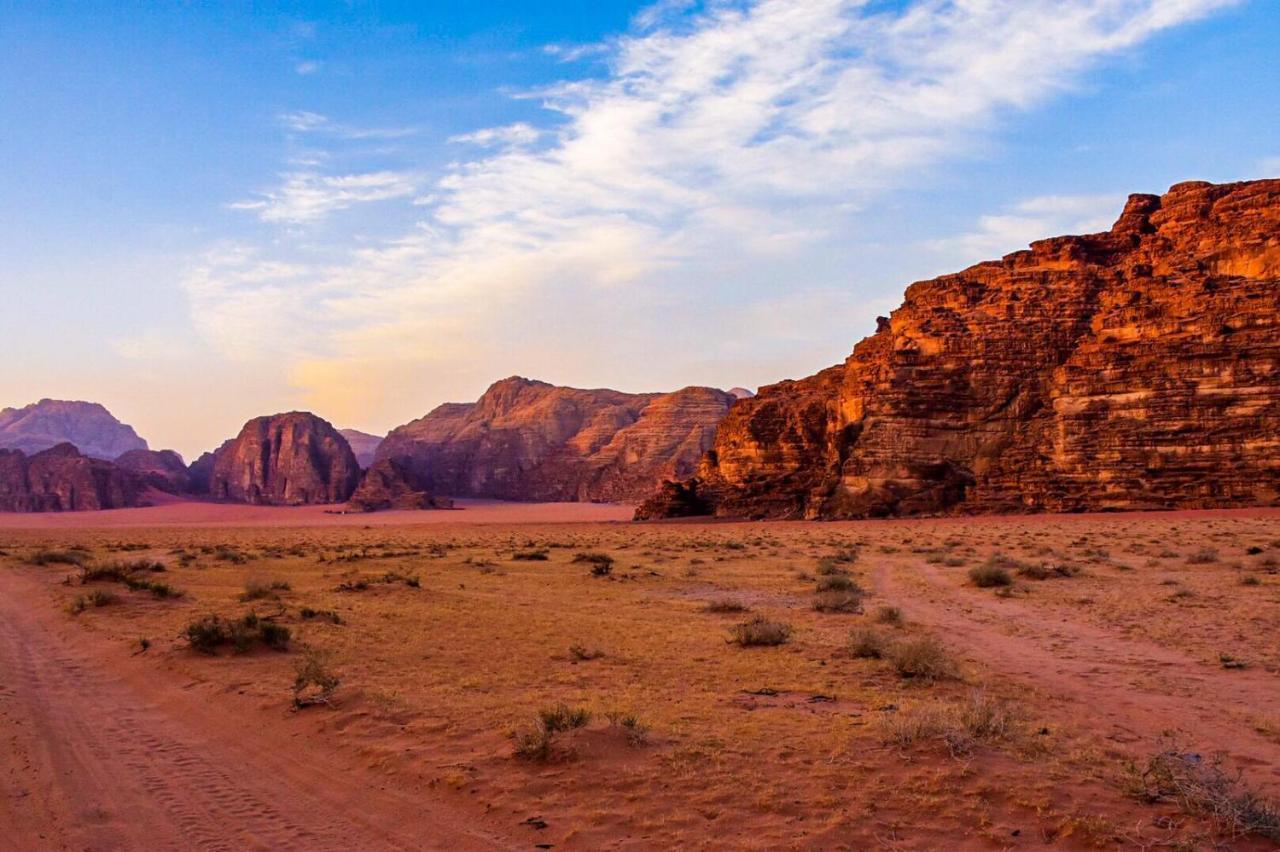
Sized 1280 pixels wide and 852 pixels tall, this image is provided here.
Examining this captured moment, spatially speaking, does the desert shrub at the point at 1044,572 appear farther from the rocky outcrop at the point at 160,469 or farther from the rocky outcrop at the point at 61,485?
the rocky outcrop at the point at 160,469

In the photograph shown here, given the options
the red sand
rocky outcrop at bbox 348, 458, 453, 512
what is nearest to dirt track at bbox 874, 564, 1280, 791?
the red sand

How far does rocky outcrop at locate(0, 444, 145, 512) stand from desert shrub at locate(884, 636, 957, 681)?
107692 mm

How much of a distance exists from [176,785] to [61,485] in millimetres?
110113

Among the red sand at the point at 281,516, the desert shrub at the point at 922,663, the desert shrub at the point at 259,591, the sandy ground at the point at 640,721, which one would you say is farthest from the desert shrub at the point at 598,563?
the red sand at the point at 281,516

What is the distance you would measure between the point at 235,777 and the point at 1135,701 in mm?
8053

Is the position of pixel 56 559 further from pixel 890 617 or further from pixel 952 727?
pixel 952 727

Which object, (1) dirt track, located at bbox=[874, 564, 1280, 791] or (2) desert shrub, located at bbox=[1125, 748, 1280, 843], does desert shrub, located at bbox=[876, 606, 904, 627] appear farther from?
(2) desert shrub, located at bbox=[1125, 748, 1280, 843]

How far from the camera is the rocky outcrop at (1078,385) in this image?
4259cm

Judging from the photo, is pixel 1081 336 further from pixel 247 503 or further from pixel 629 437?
pixel 247 503

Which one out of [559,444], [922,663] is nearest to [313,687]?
[922,663]

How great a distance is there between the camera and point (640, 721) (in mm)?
7172

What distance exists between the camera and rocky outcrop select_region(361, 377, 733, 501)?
105375 mm

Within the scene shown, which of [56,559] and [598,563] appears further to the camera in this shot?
[56,559]

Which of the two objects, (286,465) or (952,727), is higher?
(286,465)
